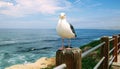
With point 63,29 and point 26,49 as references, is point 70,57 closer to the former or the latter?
point 63,29

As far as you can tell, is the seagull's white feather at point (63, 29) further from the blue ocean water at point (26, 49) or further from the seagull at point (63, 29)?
the blue ocean water at point (26, 49)

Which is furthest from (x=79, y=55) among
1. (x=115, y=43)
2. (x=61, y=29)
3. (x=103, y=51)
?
(x=115, y=43)

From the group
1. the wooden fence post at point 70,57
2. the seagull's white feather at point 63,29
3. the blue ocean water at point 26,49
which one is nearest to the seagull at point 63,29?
the seagull's white feather at point 63,29

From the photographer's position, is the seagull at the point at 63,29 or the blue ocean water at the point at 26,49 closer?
the seagull at the point at 63,29

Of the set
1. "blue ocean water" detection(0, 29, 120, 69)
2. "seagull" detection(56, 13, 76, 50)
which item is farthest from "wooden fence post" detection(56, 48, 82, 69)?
"blue ocean water" detection(0, 29, 120, 69)

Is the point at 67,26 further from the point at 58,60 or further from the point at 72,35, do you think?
the point at 58,60

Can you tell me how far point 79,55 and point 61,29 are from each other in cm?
202

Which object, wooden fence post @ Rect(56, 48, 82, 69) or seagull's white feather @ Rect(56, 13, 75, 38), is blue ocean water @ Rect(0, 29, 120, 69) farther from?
wooden fence post @ Rect(56, 48, 82, 69)

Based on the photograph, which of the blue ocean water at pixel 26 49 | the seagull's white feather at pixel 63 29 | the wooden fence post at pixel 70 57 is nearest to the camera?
the wooden fence post at pixel 70 57

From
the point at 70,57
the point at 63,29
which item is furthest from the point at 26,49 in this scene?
the point at 70,57

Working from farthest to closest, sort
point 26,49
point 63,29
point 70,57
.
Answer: point 26,49 < point 63,29 < point 70,57

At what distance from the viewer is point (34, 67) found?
17.1 metres

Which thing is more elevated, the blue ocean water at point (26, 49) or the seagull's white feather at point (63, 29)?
the seagull's white feather at point (63, 29)

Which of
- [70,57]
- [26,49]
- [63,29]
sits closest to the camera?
[70,57]
